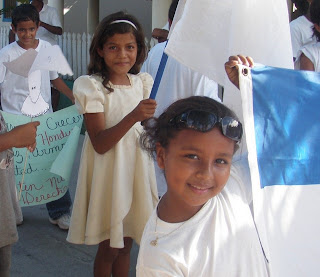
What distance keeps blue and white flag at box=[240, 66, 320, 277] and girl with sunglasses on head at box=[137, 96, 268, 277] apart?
113mm

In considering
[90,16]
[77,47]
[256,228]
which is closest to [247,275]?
[256,228]

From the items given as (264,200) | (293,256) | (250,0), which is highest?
(250,0)

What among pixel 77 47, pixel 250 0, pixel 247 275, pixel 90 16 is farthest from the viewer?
pixel 90 16

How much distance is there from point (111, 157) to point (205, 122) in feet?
4.13

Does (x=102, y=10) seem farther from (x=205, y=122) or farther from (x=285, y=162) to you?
(x=205, y=122)

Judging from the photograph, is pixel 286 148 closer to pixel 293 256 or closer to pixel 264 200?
pixel 264 200

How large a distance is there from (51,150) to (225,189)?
2.39m

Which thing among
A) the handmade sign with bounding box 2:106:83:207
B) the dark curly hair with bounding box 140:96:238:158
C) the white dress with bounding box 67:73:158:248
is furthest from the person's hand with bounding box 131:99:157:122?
the handmade sign with bounding box 2:106:83:207

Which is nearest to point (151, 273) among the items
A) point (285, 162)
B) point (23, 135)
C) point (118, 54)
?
point (285, 162)

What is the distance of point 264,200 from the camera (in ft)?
6.30

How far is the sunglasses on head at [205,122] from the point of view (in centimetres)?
174

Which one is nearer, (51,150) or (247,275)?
(247,275)

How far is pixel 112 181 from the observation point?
292cm

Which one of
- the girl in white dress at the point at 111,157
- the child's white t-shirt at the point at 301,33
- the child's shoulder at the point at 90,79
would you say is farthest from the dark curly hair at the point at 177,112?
the child's white t-shirt at the point at 301,33
